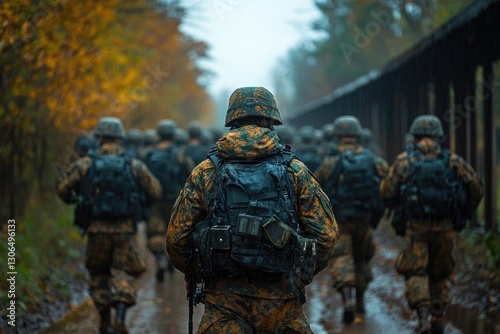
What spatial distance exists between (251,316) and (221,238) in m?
0.52

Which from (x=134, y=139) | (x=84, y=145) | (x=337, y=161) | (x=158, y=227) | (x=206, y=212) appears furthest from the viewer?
(x=134, y=139)

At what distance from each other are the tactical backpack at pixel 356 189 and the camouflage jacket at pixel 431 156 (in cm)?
87

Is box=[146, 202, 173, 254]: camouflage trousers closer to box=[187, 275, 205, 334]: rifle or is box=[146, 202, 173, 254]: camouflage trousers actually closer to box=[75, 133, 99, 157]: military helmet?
box=[75, 133, 99, 157]: military helmet

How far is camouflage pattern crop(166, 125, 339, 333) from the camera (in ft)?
13.3

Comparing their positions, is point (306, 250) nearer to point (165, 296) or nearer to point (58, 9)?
point (165, 296)

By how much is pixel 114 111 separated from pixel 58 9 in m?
5.15

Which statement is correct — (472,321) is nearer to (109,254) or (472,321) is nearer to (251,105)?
(109,254)

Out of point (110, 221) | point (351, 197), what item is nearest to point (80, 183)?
point (110, 221)

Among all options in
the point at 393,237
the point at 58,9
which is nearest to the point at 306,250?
the point at 58,9

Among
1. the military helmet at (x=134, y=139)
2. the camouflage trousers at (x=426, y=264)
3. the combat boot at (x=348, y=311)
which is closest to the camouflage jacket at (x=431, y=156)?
the camouflage trousers at (x=426, y=264)

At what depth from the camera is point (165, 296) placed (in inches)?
365

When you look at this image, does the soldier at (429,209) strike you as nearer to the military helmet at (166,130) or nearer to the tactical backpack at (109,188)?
the tactical backpack at (109,188)

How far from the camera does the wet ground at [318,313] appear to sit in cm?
741

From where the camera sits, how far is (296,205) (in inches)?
164
